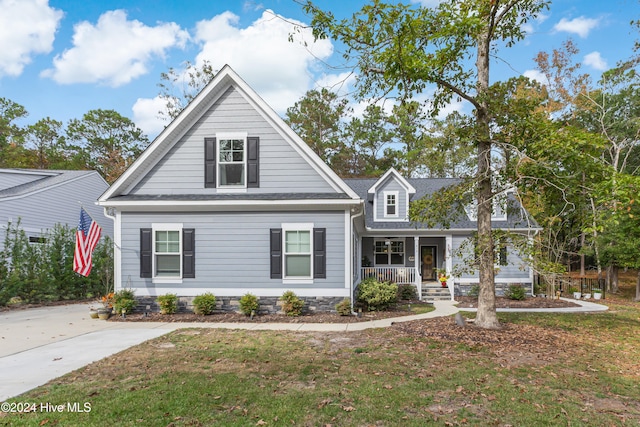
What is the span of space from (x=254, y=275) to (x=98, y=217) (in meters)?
15.7

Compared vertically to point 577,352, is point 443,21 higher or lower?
higher

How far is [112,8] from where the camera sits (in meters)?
13.9

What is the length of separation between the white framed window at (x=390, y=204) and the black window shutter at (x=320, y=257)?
26.4 ft

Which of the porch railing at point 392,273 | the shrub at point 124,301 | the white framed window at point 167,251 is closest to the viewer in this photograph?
the shrub at point 124,301

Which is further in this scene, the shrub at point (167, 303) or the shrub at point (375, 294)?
the shrub at point (375, 294)

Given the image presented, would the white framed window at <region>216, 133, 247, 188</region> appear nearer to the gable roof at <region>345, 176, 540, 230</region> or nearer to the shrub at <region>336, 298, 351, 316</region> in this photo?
the shrub at <region>336, 298, 351, 316</region>

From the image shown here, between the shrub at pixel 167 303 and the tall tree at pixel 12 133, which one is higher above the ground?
the tall tree at pixel 12 133

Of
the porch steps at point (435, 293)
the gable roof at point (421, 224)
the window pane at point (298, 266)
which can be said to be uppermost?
the gable roof at point (421, 224)

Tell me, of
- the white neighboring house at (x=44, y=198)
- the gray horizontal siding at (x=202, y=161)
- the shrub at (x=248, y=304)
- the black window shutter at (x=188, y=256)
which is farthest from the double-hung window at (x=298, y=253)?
the white neighboring house at (x=44, y=198)

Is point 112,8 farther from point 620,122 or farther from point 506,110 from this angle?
point 620,122

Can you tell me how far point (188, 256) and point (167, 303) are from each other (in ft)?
4.92

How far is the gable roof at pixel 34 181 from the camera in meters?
17.0

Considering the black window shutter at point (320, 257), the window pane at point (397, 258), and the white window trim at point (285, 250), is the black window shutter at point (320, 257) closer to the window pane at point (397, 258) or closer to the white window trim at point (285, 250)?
the white window trim at point (285, 250)

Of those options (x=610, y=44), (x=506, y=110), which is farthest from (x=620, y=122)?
(x=506, y=110)
